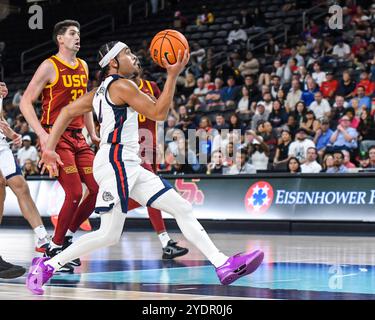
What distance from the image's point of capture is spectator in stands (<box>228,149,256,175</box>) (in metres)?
17.1

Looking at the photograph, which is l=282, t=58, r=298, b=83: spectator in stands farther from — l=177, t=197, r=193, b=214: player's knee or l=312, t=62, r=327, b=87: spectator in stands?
l=177, t=197, r=193, b=214: player's knee

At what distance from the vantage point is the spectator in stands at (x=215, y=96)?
21031 mm

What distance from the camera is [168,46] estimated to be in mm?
7270

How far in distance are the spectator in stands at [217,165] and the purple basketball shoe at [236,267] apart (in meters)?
10.5

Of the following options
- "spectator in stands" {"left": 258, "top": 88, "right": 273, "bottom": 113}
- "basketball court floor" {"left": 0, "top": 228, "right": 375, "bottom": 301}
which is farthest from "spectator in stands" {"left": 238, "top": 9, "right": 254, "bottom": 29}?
"basketball court floor" {"left": 0, "top": 228, "right": 375, "bottom": 301}

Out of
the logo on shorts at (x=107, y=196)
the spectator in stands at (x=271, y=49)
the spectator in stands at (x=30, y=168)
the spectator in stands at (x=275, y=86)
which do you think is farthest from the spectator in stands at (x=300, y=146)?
the logo on shorts at (x=107, y=196)

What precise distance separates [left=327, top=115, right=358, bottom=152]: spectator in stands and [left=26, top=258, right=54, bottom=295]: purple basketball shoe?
1026 centimetres

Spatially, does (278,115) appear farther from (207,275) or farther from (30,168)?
(207,275)

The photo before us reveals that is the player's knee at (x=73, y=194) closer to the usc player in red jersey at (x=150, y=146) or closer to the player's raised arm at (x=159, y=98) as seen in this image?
the usc player in red jersey at (x=150, y=146)

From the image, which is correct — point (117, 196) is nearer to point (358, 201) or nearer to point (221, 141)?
point (358, 201)

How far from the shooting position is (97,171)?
7.18 m

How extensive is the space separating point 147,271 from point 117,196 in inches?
76.7

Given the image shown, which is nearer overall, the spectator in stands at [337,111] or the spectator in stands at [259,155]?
the spectator in stands at [259,155]
